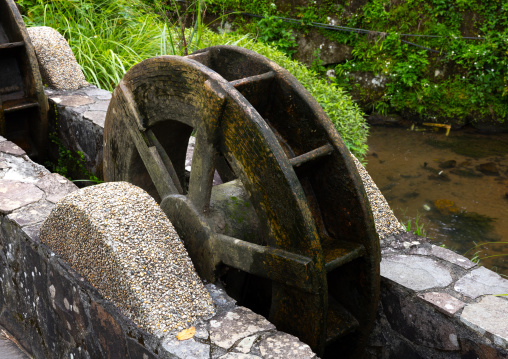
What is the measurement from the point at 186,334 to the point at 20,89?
3809 millimetres

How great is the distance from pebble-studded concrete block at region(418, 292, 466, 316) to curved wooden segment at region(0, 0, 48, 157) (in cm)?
379

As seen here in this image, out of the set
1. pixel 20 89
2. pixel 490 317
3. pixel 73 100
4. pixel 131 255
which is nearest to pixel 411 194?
pixel 73 100

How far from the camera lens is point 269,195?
8.52 feet

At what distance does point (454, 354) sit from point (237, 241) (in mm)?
1184

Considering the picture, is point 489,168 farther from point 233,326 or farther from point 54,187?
point 233,326

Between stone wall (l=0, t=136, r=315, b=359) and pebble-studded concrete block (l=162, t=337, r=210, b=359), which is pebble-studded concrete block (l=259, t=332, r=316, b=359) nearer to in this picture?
stone wall (l=0, t=136, r=315, b=359)

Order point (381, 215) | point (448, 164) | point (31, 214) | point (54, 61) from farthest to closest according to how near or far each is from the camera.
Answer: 1. point (448, 164)
2. point (54, 61)
3. point (381, 215)
4. point (31, 214)

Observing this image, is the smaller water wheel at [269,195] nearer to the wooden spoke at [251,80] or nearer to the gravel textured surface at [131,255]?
the wooden spoke at [251,80]

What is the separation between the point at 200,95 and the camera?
2.83 meters

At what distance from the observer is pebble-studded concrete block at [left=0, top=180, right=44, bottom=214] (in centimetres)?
335

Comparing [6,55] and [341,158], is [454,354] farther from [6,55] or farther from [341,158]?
[6,55]

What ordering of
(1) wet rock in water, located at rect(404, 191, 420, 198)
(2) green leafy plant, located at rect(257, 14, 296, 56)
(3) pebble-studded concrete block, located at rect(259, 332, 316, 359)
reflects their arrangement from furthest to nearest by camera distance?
(2) green leafy plant, located at rect(257, 14, 296, 56), (1) wet rock in water, located at rect(404, 191, 420, 198), (3) pebble-studded concrete block, located at rect(259, 332, 316, 359)

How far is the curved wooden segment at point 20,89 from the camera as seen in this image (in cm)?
504

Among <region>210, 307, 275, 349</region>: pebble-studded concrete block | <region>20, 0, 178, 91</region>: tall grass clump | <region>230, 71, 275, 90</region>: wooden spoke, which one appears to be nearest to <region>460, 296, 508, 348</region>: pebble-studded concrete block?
<region>210, 307, 275, 349</region>: pebble-studded concrete block
